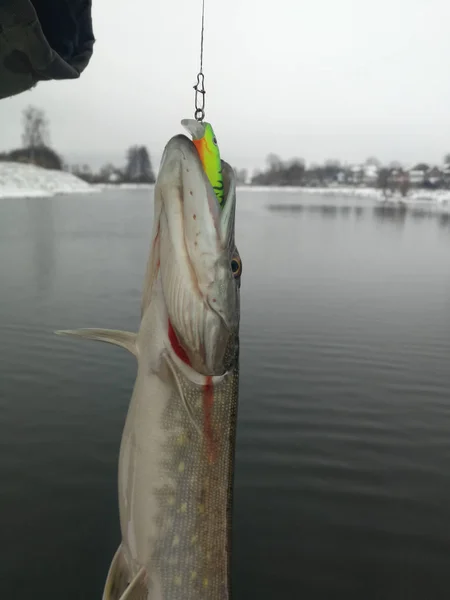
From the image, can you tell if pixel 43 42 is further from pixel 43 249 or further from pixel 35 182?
pixel 35 182

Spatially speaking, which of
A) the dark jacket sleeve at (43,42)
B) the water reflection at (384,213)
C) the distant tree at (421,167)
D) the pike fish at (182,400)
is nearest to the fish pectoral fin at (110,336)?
the pike fish at (182,400)

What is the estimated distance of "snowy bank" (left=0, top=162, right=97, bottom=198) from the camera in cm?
4509

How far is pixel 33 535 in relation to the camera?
3.83 meters

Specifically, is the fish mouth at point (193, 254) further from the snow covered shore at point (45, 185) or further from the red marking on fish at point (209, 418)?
the snow covered shore at point (45, 185)

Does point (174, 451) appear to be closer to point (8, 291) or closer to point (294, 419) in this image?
point (294, 419)

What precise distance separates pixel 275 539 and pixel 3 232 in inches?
769

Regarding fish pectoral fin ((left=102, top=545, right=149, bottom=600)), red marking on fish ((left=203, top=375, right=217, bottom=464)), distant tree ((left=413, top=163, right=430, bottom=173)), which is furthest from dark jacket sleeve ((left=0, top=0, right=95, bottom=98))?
distant tree ((left=413, top=163, right=430, bottom=173))

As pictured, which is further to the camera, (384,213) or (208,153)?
(384,213)

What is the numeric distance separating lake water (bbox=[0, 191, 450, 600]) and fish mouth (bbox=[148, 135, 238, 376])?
272 centimetres

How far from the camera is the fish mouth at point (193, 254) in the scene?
1.56 m

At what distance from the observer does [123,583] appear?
6.24 ft

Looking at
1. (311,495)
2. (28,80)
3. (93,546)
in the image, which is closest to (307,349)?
(311,495)

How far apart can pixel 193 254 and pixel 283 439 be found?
13.8ft

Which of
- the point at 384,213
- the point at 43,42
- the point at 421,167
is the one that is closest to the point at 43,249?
the point at 43,42
